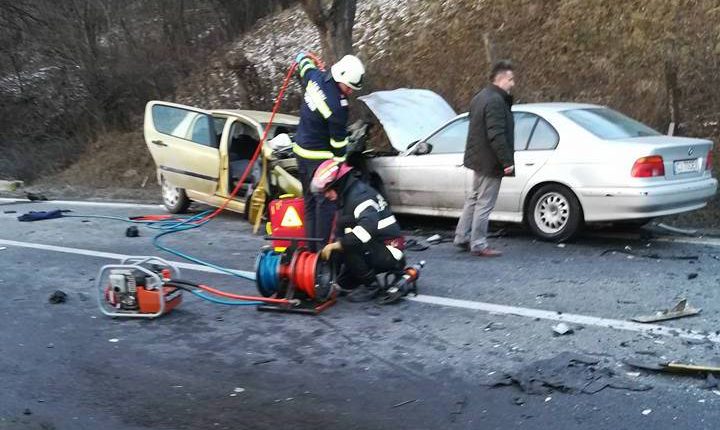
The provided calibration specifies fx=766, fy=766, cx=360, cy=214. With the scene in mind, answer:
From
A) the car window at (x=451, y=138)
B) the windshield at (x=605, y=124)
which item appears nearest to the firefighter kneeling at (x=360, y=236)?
the car window at (x=451, y=138)

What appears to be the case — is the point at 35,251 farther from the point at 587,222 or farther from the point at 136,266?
the point at 587,222

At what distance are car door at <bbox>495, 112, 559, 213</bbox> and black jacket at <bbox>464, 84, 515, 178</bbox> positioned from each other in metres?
0.68

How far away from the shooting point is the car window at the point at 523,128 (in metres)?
8.40

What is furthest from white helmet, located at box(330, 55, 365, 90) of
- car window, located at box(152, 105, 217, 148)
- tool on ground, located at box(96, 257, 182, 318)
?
car window, located at box(152, 105, 217, 148)

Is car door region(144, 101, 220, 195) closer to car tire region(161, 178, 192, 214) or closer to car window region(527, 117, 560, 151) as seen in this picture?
car tire region(161, 178, 192, 214)

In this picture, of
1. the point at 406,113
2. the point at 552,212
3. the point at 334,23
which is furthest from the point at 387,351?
the point at 334,23

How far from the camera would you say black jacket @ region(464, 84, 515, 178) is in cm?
741

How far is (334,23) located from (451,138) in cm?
543

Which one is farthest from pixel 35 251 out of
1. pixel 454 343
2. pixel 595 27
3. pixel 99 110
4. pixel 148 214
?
pixel 99 110

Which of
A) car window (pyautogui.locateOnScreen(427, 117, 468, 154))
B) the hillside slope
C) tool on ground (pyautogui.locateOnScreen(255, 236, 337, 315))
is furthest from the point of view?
the hillside slope

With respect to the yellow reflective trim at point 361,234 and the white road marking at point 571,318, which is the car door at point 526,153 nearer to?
the white road marking at point 571,318

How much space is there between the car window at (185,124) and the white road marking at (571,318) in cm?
531

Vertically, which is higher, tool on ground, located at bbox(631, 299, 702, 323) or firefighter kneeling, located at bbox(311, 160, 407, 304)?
firefighter kneeling, located at bbox(311, 160, 407, 304)

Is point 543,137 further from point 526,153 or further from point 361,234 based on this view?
point 361,234
